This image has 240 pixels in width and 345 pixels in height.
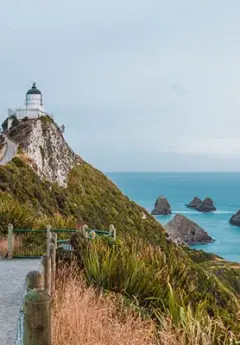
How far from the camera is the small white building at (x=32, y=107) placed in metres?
49.6

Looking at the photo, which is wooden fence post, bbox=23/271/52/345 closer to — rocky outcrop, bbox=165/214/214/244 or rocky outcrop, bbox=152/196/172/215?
rocky outcrop, bbox=165/214/214/244

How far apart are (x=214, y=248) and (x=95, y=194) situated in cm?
3783

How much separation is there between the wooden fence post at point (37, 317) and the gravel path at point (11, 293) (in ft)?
9.38

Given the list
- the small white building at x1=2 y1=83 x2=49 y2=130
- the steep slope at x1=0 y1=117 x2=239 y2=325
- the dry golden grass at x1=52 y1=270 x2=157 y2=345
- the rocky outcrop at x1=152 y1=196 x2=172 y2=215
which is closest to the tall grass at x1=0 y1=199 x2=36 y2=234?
the dry golden grass at x1=52 y1=270 x2=157 y2=345

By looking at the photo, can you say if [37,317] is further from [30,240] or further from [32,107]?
[32,107]

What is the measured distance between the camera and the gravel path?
5.93 meters

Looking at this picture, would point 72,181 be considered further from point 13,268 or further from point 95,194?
point 13,268

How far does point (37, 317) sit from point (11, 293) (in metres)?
5.41

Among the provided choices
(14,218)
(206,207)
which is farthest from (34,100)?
(206,207)

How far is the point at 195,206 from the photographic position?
139 m

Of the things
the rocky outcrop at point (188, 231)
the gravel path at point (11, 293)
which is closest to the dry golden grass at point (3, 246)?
the gravel path at point (11, 293)

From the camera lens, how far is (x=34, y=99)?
50.8 metres

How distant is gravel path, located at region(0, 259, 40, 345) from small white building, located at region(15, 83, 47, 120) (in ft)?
129

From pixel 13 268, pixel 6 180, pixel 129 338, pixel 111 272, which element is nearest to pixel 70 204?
pixel 6 180
